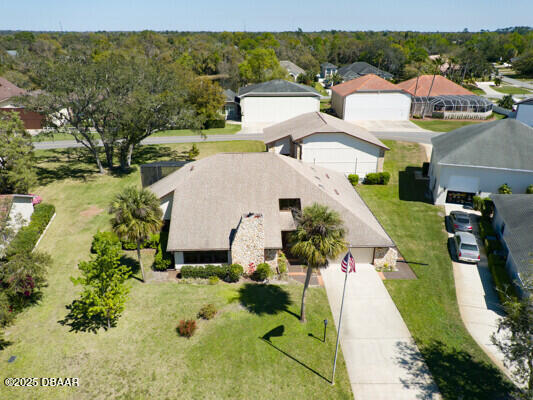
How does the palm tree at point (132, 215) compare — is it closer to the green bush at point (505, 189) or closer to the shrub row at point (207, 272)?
the shrub row at point (207, 272)

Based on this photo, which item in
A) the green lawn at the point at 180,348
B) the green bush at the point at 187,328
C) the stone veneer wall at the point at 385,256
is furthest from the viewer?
the stone veneer wall at the point at 385,256

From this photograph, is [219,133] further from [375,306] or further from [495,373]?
[495,373]

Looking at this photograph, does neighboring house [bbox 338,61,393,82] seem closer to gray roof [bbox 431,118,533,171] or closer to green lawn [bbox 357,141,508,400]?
green lawn [bbox 357,141,508,400]

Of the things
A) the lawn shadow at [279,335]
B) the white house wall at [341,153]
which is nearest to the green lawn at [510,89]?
the white house wall at [341,153]

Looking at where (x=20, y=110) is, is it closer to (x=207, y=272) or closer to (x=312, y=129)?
(x=312, y=129)

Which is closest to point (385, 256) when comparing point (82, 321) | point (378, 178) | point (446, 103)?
point (378, 178)

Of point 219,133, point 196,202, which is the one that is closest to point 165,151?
point 219,133
